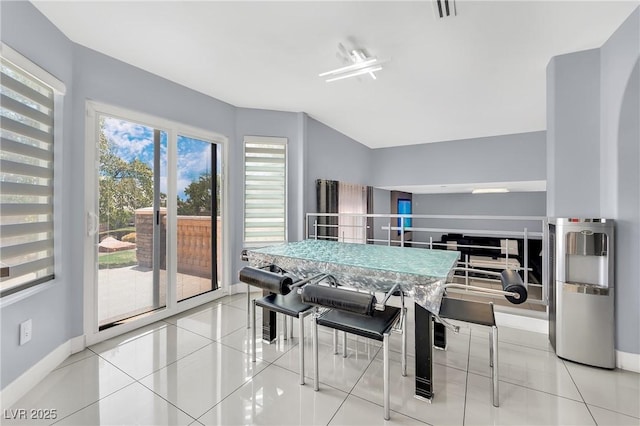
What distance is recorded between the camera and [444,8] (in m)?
1.75

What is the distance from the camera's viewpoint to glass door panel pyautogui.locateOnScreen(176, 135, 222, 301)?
3.11m

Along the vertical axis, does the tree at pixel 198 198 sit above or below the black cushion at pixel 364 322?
above

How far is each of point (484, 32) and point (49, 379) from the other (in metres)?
4.09

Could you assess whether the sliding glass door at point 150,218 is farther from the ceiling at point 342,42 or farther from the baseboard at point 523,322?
the baseboard at point 523,322

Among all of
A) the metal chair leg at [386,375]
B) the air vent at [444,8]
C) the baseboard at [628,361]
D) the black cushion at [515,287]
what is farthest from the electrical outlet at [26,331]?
the baseboard at [628,361]

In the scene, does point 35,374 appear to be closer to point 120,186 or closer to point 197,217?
point 120,186

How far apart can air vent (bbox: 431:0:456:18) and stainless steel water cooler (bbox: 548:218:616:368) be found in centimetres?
178

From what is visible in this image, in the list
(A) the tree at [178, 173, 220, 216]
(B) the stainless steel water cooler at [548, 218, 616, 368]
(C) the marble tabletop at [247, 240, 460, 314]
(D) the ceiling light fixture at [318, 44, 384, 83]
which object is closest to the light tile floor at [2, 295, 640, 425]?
(B) the stainless steel water cooler at [548, 218, 616, 368]

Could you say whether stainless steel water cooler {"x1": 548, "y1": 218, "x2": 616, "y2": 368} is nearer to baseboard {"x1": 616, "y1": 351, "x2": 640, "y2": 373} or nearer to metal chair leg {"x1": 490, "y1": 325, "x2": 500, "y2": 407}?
baseboard {"x1": 616, "y1": 351, "x2": 640, "y2": 373}

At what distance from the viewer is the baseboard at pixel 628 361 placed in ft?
6.44

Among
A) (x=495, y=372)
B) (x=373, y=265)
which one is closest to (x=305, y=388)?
(x=373, y=265)

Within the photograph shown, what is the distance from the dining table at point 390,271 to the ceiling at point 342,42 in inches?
69.7

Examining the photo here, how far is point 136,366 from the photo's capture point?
2.03 m

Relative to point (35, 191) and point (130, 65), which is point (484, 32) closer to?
point (130, 65)
